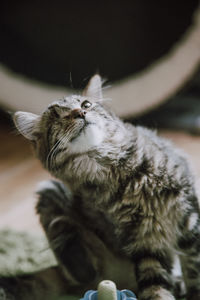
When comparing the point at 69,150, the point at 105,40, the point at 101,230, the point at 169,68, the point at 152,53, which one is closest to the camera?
the point at 69,150

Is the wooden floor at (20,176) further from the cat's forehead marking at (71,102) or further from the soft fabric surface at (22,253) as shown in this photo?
the cat's forehead marking at (71,102)

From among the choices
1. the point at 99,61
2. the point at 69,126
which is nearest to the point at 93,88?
the point at 69,126

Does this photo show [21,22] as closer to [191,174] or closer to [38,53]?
[38,53]

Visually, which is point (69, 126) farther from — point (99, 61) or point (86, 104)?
point (99, 61)

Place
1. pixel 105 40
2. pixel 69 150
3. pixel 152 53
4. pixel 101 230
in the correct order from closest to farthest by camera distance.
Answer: pixel 69 150
pixel 101 230
pixel 152 53
pixel 105 40

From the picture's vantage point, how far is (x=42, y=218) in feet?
4.79

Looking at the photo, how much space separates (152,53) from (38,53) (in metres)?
0.74

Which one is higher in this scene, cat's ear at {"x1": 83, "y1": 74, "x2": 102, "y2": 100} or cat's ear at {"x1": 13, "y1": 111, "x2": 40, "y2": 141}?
cat's ear at {"x1": 83, "y1": 74, "x2": 102, "y2": 100}

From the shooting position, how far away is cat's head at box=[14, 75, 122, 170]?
123cm

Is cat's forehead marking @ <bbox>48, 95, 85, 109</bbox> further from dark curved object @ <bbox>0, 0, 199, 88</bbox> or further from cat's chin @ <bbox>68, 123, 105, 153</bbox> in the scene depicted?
dark curved object @ <bbox>0, 0, 199, 88</bbox>

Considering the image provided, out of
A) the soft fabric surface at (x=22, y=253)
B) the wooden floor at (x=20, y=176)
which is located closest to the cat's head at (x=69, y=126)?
the soft fabric surface at (x=22, y=253)

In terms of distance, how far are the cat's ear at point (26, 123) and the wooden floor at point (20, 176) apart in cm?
61

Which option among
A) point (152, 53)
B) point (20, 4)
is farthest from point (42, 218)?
point (20, 4)

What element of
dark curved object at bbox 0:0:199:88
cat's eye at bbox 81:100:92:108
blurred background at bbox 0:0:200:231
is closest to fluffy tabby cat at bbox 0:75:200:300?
→ cat's eye at bbox 81:100:92:108
